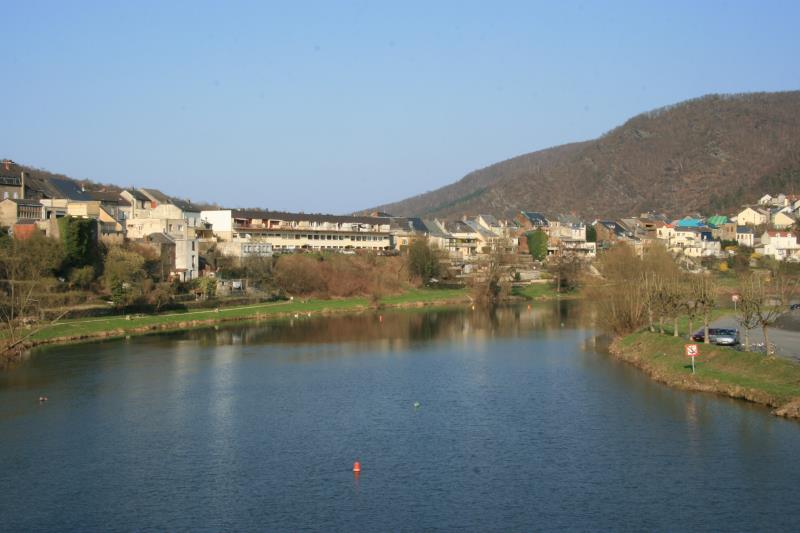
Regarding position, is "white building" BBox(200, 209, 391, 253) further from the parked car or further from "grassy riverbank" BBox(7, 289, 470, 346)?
the parked car

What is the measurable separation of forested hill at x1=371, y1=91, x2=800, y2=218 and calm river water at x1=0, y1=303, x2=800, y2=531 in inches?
4876

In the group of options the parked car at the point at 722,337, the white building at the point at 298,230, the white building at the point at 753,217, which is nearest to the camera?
the parked car at the point at 722,337

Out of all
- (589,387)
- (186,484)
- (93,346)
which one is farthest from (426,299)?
(186,484)

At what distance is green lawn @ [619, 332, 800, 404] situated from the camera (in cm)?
2448

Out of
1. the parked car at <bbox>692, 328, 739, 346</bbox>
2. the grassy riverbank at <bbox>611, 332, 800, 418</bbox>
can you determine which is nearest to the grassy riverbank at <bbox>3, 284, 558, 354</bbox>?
the grassy riverbank at <bbox>611, 332, 800, 418</bbox>

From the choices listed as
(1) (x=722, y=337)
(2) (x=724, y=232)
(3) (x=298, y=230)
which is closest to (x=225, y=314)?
(3) (x=298, y=230)

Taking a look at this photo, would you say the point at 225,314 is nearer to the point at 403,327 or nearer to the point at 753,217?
the point at 403,327

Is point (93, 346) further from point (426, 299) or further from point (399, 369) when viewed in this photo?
point (426, 299)

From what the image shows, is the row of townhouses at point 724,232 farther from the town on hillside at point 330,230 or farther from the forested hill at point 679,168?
the forested hill at point 679,168

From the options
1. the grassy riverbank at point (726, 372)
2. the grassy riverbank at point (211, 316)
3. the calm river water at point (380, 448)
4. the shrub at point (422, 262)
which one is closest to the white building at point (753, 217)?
the shrub at point (422, 262)

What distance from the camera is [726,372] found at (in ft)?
90.2

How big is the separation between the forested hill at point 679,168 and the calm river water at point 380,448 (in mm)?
123859

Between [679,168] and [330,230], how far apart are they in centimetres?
11140

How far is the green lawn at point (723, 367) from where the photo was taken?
24.5m
